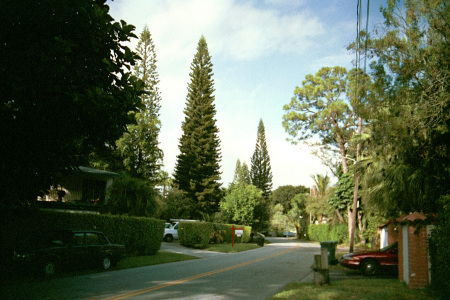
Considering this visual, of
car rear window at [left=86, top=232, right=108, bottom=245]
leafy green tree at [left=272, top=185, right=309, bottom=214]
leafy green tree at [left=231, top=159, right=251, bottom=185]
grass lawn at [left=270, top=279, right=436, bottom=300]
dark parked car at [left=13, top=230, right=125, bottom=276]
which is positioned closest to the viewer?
grass lawn at [left=270, top=279, right=436, bottom=300]

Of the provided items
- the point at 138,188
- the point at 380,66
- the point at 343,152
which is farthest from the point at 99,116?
the point at 343,152

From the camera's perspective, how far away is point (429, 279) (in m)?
10.2

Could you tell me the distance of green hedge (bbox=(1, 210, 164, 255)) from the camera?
13.5 m

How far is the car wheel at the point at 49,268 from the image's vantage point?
479 inches

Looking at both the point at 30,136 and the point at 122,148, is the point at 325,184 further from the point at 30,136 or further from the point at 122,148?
the point at 30,136

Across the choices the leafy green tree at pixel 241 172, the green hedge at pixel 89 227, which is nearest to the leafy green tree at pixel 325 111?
the green hedge at pixel 89 227

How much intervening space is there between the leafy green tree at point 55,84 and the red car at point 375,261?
423 inches

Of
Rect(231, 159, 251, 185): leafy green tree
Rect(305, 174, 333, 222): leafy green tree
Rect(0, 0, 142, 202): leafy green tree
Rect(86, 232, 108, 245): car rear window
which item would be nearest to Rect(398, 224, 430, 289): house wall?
Rect(0, 0, 142, 202): leafy green tree

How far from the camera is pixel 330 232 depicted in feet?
147

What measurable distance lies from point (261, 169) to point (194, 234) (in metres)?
48.4

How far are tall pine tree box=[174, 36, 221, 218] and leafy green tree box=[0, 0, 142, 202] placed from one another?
42.1 m

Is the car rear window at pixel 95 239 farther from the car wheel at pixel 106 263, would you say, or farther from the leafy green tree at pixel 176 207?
the leafy green tree at pixel 176 207

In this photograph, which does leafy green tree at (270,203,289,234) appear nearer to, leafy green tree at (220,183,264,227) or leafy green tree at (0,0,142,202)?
leafy green tree at (220,183,264,227)

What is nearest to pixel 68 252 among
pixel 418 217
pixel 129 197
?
pixel 418 217
